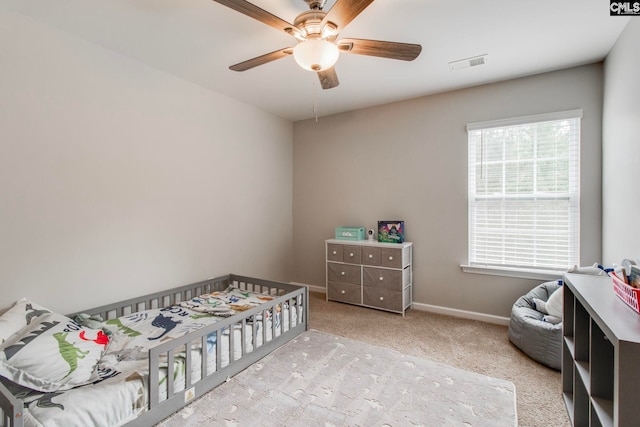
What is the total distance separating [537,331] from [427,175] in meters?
1.88

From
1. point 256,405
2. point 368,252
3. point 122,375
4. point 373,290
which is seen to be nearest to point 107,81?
point 122,375

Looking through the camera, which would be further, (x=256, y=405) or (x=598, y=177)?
(x=598, y=177)

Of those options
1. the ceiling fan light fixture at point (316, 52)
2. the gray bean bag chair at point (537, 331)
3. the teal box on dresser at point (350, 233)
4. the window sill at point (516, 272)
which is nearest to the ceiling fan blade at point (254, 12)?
the ceiling fan light fixture at point (316, 52)

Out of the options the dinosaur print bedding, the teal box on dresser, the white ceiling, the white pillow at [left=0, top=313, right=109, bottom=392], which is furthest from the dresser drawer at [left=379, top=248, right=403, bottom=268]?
the white pillow at [left=0, top=313, right=109, bottom=392]

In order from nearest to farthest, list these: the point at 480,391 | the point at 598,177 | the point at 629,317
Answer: the point at 629,317
the point at 480,391
the point at 598,177

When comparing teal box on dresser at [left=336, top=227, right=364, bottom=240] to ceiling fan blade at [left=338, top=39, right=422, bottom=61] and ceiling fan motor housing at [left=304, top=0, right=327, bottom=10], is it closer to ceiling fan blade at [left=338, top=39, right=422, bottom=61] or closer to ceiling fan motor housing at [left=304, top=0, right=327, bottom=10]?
ceiling fan blade at [left=338, top=39, right=422, bottom=61]

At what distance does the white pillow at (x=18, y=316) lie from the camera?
65.7 inches

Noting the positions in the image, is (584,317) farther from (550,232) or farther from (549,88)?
(549,88)

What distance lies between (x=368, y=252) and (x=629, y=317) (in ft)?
8.40

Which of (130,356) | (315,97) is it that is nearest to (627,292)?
(130,356)

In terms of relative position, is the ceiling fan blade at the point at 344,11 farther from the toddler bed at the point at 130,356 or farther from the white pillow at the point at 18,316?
the white pillow at the point at 18,316

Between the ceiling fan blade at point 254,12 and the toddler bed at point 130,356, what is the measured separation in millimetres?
1833

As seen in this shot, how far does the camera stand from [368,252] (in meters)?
3.60

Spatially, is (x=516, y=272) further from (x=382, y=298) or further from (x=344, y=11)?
(x=344, y=11)
